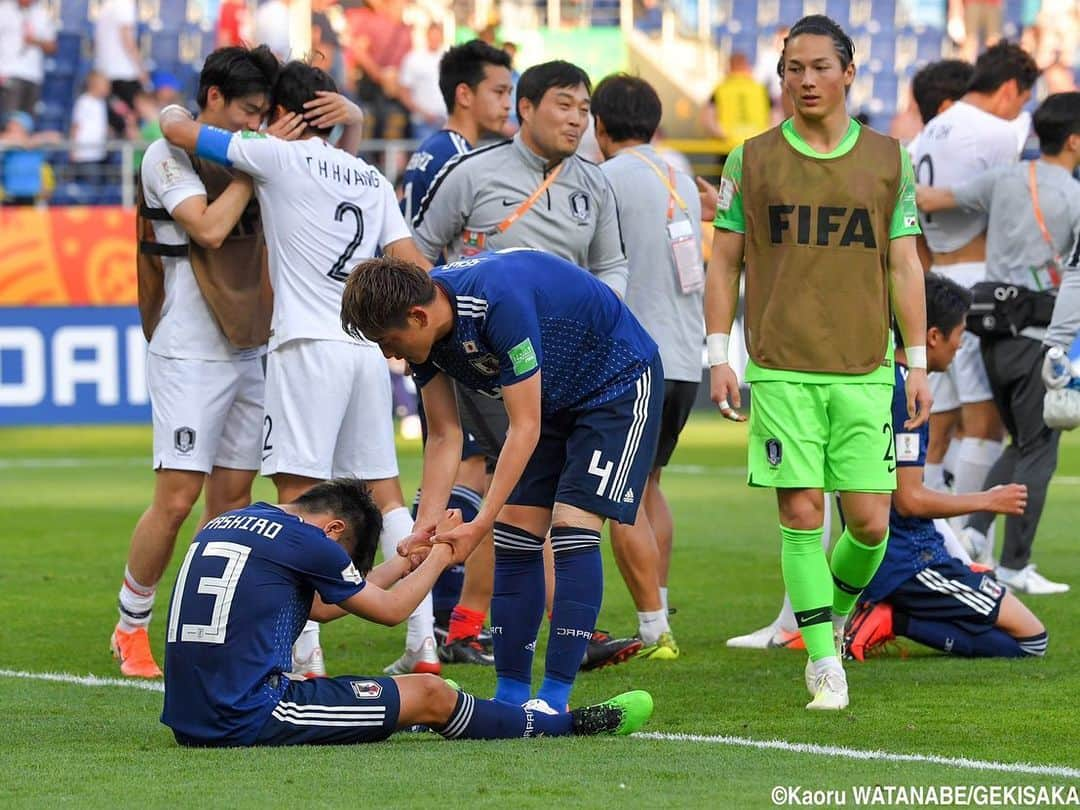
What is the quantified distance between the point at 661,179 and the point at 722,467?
7.76 meters

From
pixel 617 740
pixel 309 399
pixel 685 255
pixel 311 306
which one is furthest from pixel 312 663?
pixel 685 255

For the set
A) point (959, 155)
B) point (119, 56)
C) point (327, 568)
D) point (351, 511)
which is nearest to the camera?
point (327, 568)

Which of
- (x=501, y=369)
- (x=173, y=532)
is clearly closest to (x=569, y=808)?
(x=501, y=369)

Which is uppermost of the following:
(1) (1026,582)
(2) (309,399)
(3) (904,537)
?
(2) (309,399)

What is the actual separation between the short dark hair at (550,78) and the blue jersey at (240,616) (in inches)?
104

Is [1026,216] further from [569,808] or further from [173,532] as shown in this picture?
[569,808]

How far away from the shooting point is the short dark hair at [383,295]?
207 inches

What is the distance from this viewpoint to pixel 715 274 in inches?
258

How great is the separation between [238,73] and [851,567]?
2.89 m

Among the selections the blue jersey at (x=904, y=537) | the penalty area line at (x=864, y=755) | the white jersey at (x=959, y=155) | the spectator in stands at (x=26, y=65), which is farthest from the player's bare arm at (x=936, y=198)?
the spectator in stands at (x=26, y=65)

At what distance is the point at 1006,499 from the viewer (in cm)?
689

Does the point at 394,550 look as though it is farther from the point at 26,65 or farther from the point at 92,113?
the point at 26,65

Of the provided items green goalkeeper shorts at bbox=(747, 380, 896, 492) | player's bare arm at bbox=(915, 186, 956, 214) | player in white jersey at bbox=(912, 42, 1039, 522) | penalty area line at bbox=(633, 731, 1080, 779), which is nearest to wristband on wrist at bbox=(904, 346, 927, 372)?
green goalkeeper shorts at bbox=(747, 380, 896, 492)

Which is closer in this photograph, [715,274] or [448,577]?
[715,274]
